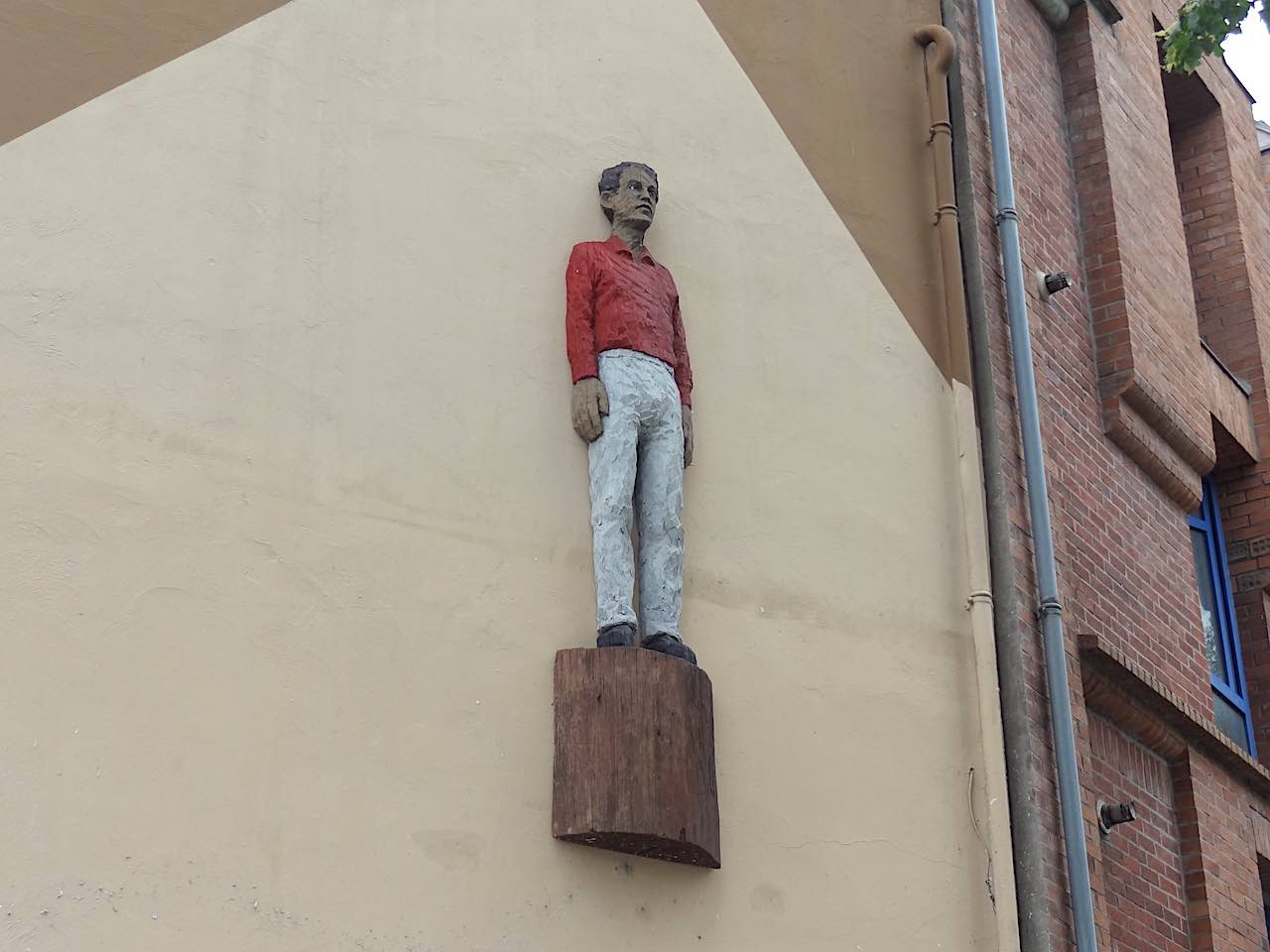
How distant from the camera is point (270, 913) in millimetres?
5602

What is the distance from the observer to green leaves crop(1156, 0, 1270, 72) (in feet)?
31.1

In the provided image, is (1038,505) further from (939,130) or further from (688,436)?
(688,436)

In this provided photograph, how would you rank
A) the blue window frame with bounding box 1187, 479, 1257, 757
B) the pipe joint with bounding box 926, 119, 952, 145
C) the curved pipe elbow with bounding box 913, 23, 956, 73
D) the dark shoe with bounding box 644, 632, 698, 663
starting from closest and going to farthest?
the dark shoe with bounding box 644, 632, 698, 663, the pipe joint with bounding box 926, 119, 952, 145, the curved pipe elbow with bounding box 913, 23, 956, 73, the blue window frame with bounding box 1187, 479, 1257, 757

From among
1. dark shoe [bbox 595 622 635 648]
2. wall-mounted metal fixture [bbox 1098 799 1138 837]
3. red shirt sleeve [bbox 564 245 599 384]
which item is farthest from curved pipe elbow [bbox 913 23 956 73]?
dark shoe [bbox 595 622 635 648]

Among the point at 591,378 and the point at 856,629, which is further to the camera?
the point at 856,629

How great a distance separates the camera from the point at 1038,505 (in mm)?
8672

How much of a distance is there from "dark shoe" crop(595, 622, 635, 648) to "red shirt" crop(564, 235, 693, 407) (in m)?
1.03

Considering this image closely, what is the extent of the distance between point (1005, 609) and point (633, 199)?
249 centimetres

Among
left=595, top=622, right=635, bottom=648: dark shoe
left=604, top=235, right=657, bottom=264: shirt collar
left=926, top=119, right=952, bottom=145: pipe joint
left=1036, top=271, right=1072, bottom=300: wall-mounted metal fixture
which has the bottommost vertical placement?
left=595, top=622, right=635, bottom=648: dark shoe

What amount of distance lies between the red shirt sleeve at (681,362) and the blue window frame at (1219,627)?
4794mm

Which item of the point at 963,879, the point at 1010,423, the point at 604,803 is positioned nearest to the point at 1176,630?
the point at 1010,423

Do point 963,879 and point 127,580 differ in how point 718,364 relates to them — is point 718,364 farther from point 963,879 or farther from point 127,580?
point 127,580

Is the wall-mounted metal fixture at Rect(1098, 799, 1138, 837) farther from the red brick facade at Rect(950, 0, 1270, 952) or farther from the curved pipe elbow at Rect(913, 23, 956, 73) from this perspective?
the curved pipe elbow at Rect(913, 23, 956, 73)

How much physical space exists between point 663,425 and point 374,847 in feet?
6.93
